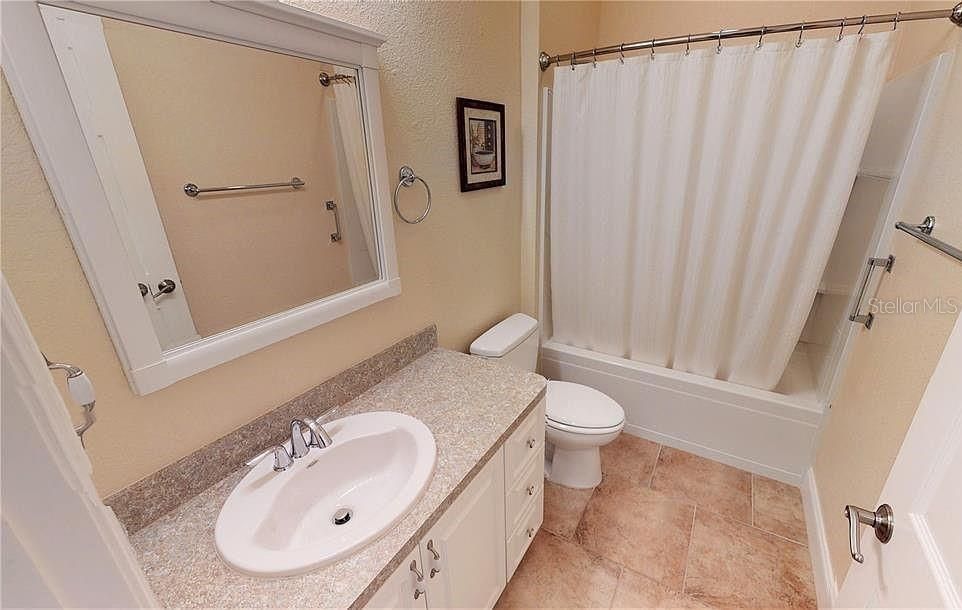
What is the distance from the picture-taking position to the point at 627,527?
1.70 m

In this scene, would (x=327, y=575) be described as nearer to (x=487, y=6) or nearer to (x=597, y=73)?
(x=487, y=6)

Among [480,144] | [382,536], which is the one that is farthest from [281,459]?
[480,144]

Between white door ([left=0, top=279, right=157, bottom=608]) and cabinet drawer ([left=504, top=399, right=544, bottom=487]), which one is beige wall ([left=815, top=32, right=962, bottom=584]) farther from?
white door ([left=0, top=279, right=157, bottom=608])

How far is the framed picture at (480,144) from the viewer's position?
4.85 ft

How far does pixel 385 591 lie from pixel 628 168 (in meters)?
1.81

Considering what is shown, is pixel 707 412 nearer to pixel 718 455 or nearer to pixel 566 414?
pixel 718 455

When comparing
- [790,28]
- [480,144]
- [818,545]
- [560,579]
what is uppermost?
[790,28]

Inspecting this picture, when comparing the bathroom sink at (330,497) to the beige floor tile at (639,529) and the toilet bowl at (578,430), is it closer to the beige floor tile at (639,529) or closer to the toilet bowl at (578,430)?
the toilet bowl at (578,430)

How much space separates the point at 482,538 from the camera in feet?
3.75

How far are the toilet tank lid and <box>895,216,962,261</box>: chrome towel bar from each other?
1.30 m

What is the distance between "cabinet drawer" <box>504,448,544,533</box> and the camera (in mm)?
1277

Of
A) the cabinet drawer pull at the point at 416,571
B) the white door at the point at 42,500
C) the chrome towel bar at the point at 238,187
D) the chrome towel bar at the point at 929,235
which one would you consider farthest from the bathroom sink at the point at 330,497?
the chrome towel bar at the point at 929,235

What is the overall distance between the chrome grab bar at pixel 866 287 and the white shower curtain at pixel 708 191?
0.48 ft

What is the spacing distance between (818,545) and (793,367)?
35.3 inches
